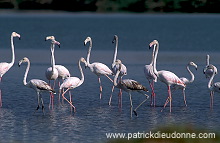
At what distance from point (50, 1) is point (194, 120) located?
115353 mm

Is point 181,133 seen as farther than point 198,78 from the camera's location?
No

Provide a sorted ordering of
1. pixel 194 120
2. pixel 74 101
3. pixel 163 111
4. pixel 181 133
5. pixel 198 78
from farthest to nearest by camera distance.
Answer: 1. pixel 198 78
2. pixel 74 101
3. pixel 163 111
4. pixel 194 120
5. pixel 181 133

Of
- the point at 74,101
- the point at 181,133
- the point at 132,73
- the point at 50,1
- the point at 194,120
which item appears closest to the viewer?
the point at 181,133

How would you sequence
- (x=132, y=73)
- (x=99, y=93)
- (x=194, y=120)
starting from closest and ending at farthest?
1. (x=194, y=120)
2. (x=99, y=93)
3. (x=132, y=73)

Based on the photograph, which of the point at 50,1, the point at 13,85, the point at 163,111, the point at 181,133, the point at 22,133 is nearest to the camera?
the point at 181,133

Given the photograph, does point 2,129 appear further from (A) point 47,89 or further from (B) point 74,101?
(B) point 74,101

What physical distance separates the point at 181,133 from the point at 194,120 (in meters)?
4.59

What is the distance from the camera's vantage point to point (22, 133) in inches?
558

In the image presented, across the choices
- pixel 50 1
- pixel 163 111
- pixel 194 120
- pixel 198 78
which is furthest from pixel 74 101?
pixel 50 1

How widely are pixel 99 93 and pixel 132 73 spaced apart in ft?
16.9

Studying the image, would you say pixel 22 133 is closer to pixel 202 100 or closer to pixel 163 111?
pixel 163 111

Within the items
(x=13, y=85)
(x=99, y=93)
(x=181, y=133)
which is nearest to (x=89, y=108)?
(x=99, y=93)

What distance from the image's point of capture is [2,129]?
14.5 m

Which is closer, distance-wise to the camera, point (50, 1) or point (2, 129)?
point (2, 129)
